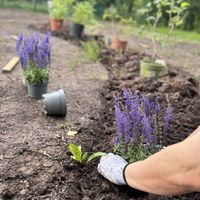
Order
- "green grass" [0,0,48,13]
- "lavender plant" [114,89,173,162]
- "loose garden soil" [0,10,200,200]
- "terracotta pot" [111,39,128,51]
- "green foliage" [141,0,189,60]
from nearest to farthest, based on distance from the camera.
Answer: "loose garden soil" [0,10,200,200]
"lavender plant" [114,89,173,162]
"green foliage" [141,0,189,60]
"terracotta pot" [111,39,128,51]
"green grass" [0,0,48,13]

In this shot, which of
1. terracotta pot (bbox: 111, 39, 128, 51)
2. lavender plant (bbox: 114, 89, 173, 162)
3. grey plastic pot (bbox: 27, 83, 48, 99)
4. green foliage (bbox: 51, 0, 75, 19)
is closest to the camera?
lavender plant (bbox: 114, 89, 173, 162)

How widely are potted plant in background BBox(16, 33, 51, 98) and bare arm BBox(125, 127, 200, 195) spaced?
2.24 metres

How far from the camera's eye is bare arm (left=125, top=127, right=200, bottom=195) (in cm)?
174

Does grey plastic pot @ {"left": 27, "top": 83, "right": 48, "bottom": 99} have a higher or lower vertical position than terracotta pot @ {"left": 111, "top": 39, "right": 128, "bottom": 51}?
higher

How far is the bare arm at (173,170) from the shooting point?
5.70 ft

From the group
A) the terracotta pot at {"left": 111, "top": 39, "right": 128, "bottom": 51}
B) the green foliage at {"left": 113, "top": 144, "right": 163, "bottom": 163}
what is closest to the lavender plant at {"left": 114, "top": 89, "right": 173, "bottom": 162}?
the green foliage at {"left": 113, "top": 144, "right": 163, "bottom": 163}

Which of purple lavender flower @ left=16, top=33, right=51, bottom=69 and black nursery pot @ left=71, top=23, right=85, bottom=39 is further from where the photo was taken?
black nursery pot @ left=71, top=23, right=85, bottom=39

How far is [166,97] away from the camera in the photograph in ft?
14.4

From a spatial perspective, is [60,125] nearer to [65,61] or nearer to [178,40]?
[65,61]

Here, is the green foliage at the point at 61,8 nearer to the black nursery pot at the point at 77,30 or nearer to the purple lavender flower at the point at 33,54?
the black nursery pot at the point at 77,30

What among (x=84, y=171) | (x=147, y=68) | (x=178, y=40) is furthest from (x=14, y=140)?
(x=178, y=40)

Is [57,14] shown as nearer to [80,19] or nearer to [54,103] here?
[80,19]

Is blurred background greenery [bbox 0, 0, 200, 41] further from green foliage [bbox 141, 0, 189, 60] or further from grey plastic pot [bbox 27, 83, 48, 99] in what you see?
grey plastic pot [bbox 27, 83, 48, 99]

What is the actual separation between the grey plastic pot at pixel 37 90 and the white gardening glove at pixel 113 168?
171 centimetres
